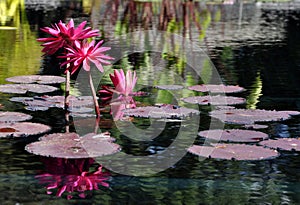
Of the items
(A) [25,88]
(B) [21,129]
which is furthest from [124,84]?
(B) [21,129]

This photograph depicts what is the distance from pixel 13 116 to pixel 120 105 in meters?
0.67

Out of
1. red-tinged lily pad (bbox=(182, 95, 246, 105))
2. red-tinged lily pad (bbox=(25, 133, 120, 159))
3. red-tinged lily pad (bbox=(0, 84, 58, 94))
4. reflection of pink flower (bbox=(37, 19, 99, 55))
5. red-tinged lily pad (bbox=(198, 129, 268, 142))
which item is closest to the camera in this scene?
Answer: red-tinged lily pad (bbox=(25, 133, 120, 159))

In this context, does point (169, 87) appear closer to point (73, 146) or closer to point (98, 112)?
point (98, 112)

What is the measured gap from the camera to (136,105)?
4090 millimetres

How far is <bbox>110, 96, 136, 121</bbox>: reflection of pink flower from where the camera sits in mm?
3847

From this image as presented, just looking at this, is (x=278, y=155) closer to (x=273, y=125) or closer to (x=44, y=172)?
(x=273, y=125)

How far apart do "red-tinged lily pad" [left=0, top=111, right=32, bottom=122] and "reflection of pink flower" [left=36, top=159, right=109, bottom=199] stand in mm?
798

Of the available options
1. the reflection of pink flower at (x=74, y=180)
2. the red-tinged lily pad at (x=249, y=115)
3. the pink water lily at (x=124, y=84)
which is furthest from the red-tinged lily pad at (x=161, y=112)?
the reflection of pink flower at (x=74, y=180)

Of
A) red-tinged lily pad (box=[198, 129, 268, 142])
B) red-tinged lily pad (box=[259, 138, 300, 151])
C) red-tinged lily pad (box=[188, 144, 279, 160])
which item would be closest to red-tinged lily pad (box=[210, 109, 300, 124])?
red-tinged lily pad (box=[198, 129, 268, 142])

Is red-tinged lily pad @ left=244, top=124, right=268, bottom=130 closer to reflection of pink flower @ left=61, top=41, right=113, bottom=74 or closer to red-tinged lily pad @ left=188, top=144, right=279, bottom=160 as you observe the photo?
red-tinged lily pad @ left=188, top=144, right=279, bottom=160

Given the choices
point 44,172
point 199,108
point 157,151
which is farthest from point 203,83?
point 44,172

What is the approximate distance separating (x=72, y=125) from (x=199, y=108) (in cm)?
78

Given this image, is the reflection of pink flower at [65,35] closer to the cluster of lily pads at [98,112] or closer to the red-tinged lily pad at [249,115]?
the cluster of lily pads at [98,112]

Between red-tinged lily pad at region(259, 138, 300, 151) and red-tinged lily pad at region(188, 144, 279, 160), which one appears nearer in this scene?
red-tinged lily pad at region(188, 144, 279, 160)
